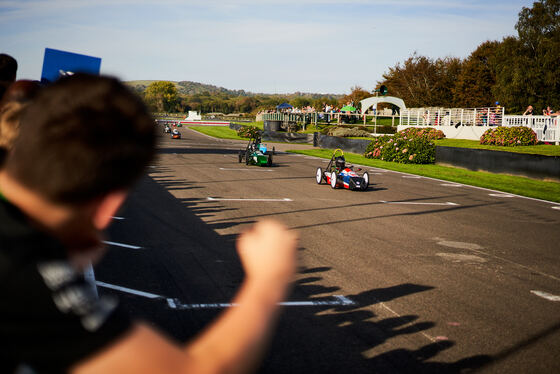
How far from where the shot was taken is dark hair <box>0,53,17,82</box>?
3730 mm

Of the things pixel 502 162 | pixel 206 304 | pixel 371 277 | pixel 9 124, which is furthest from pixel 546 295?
pixel 502 162

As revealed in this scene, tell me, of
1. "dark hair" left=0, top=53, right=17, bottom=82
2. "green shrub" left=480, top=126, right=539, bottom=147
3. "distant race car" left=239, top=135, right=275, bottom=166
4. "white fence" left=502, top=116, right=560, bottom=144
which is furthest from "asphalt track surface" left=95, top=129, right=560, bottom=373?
"white fence" left=502, top=116, right=560, bottom=144

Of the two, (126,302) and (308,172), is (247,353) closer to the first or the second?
(126,302)

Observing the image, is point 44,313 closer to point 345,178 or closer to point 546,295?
point 546,295

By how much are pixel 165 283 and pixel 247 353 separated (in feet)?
16.4

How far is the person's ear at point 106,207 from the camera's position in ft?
3.88

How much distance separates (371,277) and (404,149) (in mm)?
19950

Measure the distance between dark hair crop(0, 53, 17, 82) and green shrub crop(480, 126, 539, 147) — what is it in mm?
26667

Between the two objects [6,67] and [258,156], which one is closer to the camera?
[6,67]

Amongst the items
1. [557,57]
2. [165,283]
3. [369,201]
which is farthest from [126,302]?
[557,57]

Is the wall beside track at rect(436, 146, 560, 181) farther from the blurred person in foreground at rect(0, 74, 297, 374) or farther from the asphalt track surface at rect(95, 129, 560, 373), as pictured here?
the blurred person in foreground at rect(0, 74, 297, 374)

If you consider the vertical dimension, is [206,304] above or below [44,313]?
below

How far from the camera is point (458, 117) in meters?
39.0

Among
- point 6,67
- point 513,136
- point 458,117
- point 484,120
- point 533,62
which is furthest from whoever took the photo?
point 533,62
